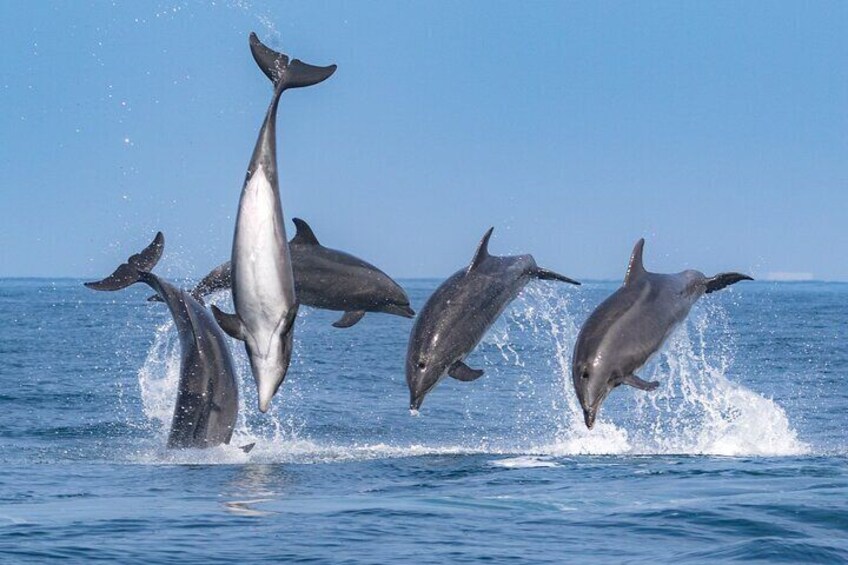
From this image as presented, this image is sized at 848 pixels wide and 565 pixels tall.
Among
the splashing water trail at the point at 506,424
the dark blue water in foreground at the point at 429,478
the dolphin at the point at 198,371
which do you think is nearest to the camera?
the dark blue water in foreground at the point at 429,478

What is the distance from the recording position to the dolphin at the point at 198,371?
1877 centimetres

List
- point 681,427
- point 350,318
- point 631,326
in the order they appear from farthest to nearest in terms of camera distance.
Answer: point 681,427 → point 350,318 → point 631,326

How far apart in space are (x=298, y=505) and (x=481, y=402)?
1774 centimetres

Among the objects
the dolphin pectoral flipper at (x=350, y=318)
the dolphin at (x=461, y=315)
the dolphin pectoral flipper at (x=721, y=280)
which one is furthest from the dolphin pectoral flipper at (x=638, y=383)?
the dolphin pectoral flipper at (x=350, y=318)

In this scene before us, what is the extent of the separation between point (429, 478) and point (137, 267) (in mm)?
4858

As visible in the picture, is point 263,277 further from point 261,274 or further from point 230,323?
point 230,323

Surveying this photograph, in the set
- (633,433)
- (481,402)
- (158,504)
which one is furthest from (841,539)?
(481,402)

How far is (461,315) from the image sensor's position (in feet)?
52.5

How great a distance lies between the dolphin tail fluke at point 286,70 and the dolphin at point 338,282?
2.40 m

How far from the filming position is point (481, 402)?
1293 inches

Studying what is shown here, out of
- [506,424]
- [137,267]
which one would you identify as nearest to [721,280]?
[137,267]

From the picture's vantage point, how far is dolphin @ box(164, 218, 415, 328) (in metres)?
17.0

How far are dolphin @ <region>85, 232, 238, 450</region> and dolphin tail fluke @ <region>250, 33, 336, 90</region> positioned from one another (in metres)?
4.21

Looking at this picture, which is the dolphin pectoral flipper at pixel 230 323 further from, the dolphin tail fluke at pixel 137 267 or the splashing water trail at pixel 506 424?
the dolphin tail fluke at pixel 137 267
